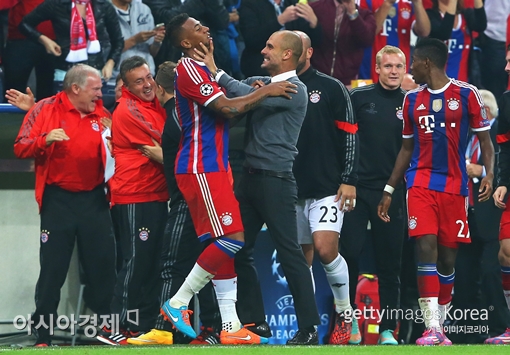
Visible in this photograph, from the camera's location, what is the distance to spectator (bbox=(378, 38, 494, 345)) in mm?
7504

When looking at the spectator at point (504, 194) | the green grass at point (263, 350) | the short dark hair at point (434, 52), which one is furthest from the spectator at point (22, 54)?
the spectator at point (504, 194)

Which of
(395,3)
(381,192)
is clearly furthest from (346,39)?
(381,192)

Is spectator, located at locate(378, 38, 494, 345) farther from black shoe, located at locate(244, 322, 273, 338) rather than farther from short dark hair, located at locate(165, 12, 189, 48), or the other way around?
short dark hair, located at locate(165, 12, 189, 48)

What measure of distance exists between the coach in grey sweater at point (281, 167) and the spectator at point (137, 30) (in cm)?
282

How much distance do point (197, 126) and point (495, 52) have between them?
5.25 metres

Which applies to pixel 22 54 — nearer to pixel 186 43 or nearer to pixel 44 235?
pixel 44 235

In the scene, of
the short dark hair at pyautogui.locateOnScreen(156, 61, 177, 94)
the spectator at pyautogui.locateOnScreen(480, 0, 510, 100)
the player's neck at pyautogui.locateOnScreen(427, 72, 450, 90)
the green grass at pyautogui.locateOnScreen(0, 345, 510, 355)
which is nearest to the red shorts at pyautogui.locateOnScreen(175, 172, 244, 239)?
the green grass at pyautogui.locateOnScreen(0, 345, 510, 355)

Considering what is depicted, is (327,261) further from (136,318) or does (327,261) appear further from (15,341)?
(15,341)

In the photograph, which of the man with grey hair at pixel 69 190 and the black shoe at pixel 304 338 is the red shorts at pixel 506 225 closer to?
the black shoe at pixel 304 338

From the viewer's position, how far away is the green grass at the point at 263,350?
20.4ft

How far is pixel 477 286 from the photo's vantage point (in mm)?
9281

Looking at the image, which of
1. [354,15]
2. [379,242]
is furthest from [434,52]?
[354,15]

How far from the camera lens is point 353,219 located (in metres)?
8.38

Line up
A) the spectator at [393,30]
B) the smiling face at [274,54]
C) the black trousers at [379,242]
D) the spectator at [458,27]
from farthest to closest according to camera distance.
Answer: the spectator at [458,27] < the spectator at [393,30] < the black trousers at [379,242] < the smiling face at [274,54]
